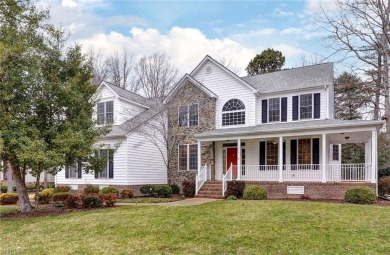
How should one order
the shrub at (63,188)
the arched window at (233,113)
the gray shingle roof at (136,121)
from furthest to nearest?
the shrub at (63,188) < the gray shingle roof at (136,121) < the arched window at (233,113)

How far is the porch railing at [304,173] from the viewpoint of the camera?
16.0 metres

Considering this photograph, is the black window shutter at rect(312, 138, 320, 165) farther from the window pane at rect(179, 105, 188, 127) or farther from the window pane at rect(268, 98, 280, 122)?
the window pane at rect(179, 105, 188, 127)

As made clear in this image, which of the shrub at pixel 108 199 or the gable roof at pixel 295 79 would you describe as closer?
the shrub at pixel 108 199

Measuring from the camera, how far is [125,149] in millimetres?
19656

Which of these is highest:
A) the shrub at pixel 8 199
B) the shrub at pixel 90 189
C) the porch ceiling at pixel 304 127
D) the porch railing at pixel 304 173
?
the porch ceiling at pixel 304 127

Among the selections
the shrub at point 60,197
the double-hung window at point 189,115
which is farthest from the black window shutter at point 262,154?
the shrub at point 60,197

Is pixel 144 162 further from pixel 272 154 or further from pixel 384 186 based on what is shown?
pixel 384 186

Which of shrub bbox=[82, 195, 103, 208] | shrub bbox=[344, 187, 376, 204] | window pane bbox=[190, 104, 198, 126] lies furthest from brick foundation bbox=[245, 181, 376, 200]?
shrub bbox=[82, 195, 103, 208]

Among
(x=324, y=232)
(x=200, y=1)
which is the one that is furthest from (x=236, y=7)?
(x=324, y=232)

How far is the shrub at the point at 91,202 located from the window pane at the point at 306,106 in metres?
11.4

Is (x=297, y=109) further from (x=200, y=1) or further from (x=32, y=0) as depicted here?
(x=32, y=0)

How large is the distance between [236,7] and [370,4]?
1077cm

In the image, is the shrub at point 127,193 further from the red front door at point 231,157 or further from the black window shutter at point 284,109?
the black window shutter at point 284,109

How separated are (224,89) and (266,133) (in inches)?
188
